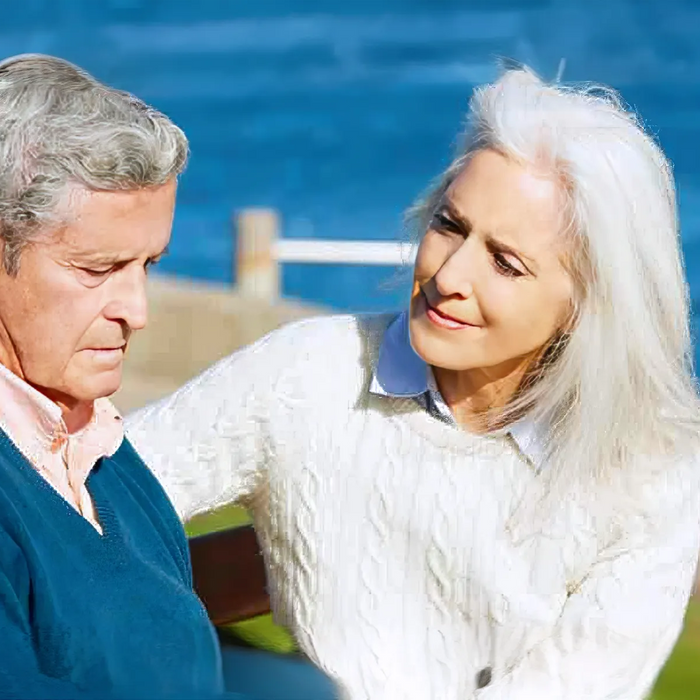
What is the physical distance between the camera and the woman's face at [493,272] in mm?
2314

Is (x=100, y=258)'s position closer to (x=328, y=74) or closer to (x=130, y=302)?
(x=130, y=302)

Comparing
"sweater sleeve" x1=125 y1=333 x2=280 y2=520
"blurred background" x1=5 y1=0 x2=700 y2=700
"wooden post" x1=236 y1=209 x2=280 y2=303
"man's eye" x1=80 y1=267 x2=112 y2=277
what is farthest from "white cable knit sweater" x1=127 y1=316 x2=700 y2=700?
"blurred background" x1=5 y1=0 x2=700 y2=700

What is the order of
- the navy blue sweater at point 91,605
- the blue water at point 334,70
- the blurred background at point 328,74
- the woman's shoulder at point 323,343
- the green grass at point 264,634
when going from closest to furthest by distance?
the navy blue sweater at point 91,605
the woman's shoulder at point 323,343
the green grass at point 264,634
the blurred background at point 328,74
the blue water at point 334,70

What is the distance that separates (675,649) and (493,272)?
145 centimetres

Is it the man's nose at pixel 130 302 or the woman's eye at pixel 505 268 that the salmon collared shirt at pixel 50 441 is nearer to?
the man's nose at pixel 130 302

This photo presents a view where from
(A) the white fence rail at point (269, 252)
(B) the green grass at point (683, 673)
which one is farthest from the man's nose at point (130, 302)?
(A) the white fence rail at point (269, 252)

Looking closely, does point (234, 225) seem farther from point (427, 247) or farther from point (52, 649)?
point (52, 649)

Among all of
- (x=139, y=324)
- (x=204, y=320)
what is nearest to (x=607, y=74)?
(x=204, y=320)

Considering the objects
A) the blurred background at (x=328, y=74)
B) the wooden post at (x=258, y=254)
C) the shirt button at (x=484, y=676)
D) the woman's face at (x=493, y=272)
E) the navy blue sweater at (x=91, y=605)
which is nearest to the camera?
the navy blue sweater at (x=91, y=605)

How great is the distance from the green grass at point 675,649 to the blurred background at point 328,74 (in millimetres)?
13777

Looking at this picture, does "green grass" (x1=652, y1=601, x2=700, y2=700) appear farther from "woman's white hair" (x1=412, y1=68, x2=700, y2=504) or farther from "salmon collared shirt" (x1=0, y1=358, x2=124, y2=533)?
"salmon collared shirt" (x1=0, y1=358, x2=124, y2=533)

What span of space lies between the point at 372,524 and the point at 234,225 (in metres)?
4.80

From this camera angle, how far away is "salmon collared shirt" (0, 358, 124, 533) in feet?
5.80

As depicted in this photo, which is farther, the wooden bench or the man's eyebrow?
the wooden bench
